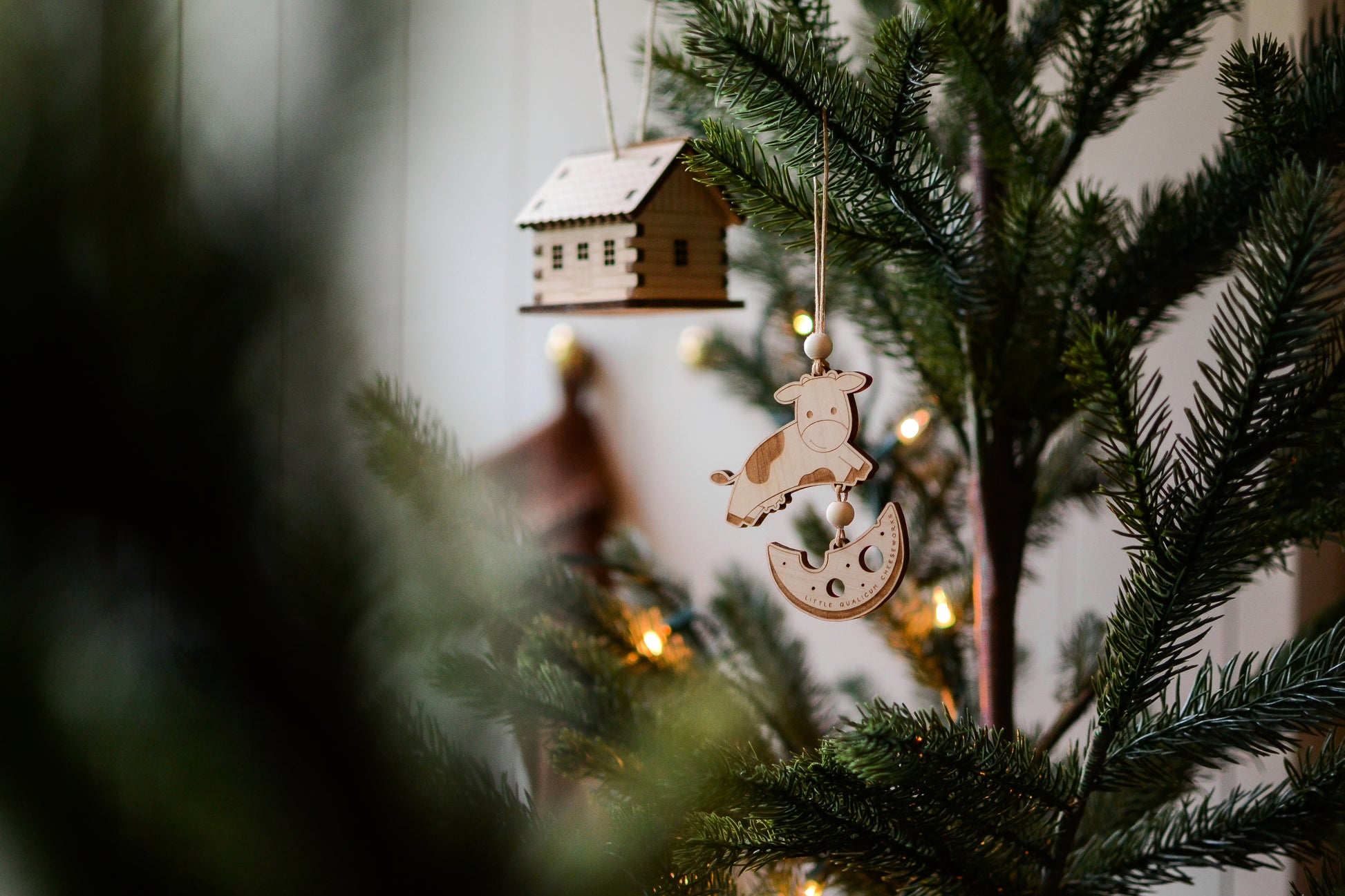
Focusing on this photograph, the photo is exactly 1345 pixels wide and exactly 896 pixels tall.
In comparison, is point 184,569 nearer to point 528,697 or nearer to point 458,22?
point 458,22

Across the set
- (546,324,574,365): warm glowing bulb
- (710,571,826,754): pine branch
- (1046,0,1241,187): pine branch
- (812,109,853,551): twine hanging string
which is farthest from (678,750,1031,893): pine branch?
(546,324,574,365): warm glowing bulb

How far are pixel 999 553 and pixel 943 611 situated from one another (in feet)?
0.56

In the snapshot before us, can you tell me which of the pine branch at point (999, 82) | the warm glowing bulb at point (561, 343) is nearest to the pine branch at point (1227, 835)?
the pine branch at point (999, 82)

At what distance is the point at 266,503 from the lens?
16cm

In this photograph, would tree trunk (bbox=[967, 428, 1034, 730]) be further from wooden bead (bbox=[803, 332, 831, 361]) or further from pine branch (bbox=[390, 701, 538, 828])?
pine branch (bbox=[390, 701, 538, 828])

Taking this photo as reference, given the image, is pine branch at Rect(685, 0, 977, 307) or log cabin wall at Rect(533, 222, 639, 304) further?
log cabin wall at Rect(533, 222, 639, 304)

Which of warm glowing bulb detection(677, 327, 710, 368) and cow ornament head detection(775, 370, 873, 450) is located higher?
warm glowing bulb detection(677, 327, 710, 368)

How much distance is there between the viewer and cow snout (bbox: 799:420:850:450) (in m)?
0.50

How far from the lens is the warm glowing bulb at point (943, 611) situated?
77 cm

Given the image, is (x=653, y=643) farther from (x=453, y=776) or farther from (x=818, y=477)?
(x=453, y=776)

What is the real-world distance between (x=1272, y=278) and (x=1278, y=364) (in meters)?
0.03

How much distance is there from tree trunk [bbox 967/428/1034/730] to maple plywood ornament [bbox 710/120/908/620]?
0.12 m

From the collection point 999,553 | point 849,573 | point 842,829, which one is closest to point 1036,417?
point 999,553

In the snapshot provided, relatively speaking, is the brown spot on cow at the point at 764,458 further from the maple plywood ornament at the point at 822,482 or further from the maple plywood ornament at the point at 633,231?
the maple plywood ornament at the point at 633,231
